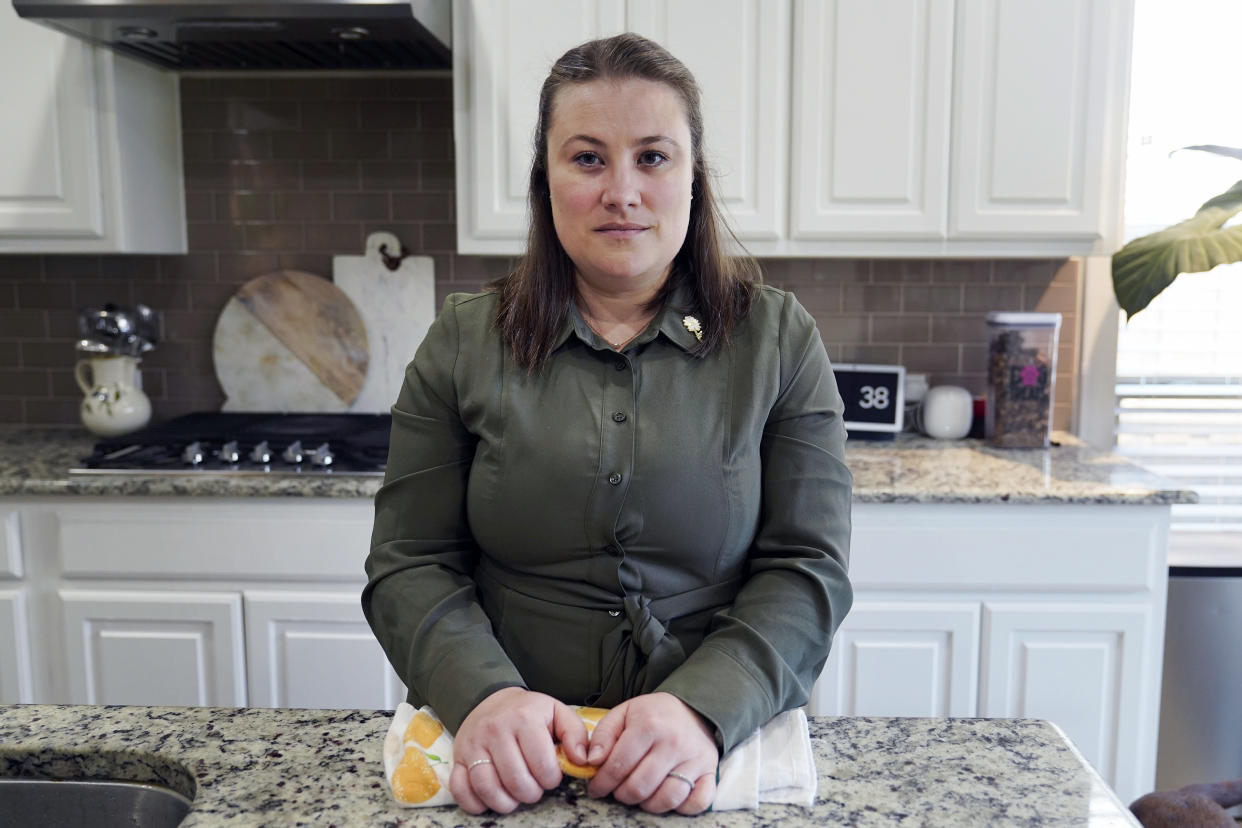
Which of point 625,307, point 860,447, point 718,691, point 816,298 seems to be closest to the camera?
point 718,691

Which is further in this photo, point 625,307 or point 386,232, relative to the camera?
point 386,232

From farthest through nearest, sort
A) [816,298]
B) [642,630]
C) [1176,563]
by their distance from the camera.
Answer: [816,298]
[1176,563]
[642,630]

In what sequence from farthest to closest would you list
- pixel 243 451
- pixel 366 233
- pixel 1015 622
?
pixel 366 233, pixel 243 451, pixel 1015 622

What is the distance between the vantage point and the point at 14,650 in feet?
7.46

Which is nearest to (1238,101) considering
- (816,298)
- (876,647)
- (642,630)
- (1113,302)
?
(1113,302)

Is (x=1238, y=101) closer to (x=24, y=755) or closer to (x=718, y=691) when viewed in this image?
(x=718, y=691)

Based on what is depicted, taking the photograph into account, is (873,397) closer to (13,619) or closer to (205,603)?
(205,603)

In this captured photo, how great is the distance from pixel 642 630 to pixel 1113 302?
2.11 metres

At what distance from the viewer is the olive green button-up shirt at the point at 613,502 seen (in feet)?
3.58

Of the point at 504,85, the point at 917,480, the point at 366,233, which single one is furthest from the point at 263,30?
the point at 917,480

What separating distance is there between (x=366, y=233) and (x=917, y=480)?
1.55 meters

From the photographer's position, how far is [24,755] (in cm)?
94

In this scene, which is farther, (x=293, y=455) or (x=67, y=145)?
(x=67, y=145)

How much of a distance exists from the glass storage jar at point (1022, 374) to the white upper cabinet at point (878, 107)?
0.60 ft
